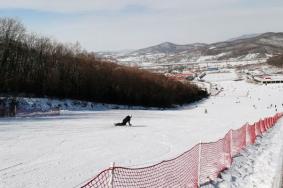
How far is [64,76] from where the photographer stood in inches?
3447

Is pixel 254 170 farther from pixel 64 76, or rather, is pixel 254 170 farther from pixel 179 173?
pixel 64 76

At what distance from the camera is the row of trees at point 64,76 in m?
78.1

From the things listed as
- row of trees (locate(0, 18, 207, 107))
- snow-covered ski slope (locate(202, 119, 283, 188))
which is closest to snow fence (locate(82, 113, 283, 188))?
snow-covered ski slope (locate(202, 119, 283, 188))

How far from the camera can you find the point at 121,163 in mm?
17406

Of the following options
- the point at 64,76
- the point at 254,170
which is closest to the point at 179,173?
the point at 254,170

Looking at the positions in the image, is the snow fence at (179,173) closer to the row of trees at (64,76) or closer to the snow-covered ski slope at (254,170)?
the snow-covered ski slope at (254,170)

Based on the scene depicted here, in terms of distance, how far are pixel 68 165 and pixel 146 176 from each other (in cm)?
433

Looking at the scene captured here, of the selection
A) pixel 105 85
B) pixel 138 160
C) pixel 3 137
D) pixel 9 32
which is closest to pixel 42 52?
pixel 9 32

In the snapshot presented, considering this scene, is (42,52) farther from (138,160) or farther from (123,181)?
(123,181)

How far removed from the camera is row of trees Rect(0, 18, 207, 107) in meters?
78.1

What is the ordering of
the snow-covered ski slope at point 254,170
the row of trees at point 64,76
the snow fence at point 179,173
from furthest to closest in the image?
the row of trees at point 64,76 < the snow-covered ski slope at point 254,170 < the snow fence at point 179,173

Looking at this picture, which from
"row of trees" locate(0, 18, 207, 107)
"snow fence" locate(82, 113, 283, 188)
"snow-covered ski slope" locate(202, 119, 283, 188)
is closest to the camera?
"snow fence" locate(82, 113, 283, 188)

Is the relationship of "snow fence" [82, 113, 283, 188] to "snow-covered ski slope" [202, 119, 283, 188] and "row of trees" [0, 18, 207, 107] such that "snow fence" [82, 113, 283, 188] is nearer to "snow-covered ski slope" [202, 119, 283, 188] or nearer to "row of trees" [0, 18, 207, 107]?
"snow-covered ski slope" [202, 119, 283, 188]

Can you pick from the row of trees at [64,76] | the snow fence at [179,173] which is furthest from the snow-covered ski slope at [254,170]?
the row of trees at [64,76]
